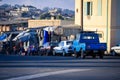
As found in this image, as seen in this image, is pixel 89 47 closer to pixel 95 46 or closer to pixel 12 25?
pixel 95 46

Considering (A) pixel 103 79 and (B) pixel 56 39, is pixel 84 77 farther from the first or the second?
(B) pixel 56 39

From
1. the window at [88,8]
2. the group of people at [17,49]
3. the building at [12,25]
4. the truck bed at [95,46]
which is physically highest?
the window at [88,8]

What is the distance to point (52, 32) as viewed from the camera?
62656 millimetres

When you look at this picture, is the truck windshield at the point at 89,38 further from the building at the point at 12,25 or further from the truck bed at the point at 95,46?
the building at the point at 12,25

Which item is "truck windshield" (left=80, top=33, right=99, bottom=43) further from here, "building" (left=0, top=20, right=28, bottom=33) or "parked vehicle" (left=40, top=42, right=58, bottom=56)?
"building" (left=0, top=20, right=28, bottom=33)

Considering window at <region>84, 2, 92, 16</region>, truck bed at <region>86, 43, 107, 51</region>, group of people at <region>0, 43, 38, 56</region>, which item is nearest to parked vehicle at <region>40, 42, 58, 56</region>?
group of people at <region>0, 43, 38, 56</region>

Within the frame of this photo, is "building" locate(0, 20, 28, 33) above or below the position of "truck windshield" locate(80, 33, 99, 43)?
below

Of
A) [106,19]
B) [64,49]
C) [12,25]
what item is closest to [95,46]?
[64,49]

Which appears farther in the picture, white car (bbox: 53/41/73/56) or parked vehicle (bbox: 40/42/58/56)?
parked vehicle (bbox: 40/42/58/56)

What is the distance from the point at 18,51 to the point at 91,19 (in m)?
10.0

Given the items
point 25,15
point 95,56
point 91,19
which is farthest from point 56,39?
point 25,15

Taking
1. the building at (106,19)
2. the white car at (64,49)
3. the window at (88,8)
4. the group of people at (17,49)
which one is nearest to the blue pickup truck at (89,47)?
the white car at (64,49)

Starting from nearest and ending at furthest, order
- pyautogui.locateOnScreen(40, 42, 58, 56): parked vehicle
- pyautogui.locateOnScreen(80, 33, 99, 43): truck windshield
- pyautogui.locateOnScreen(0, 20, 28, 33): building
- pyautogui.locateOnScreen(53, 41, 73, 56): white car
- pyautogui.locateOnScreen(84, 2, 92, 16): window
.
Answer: pyautogui.locateOnScreen(80, 33, 99, 43): truck windshield
pyautogui.locateOnScreen(53, 41, 73, 56): white car
pyautogui.locateOnScreen(40, 42, 58, 56): parked vehicle
pyautogui.locateOnScreen(84, 2, 92, 16): window
pyautogui.locateOnScreen(0, 20, 28, 33): building

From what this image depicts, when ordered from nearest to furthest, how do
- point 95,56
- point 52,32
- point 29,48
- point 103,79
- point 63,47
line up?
1. point 103,79
2. point 95,56
3. point 63,47
4. point 29,48
5. point 52,32
